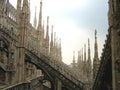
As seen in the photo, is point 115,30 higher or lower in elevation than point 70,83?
higher

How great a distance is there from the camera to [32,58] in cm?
3130

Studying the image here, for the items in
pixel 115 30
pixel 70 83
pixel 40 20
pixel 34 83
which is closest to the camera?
pixel 115 30

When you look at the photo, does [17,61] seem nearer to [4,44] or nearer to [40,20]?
[4,44]

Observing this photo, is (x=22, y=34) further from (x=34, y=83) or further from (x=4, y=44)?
(x=34, y=83)

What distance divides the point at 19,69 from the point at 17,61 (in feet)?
2.97

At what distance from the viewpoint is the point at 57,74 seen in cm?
3020

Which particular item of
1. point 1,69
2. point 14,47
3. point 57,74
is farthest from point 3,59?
point 57,74

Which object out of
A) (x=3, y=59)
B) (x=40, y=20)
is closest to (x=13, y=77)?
(x=3, y=59)

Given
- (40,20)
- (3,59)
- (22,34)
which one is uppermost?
(40,20)

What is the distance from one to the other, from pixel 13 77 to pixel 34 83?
14.7 ft

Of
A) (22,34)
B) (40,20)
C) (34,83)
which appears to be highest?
(40,20)

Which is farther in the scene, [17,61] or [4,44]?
[4,44]

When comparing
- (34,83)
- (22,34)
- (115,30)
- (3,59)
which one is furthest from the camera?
(3,59)

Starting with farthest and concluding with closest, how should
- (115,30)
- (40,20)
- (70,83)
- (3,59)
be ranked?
1. (40,20)
2. (3,59)
3. (70,83)
4. (115,30)
